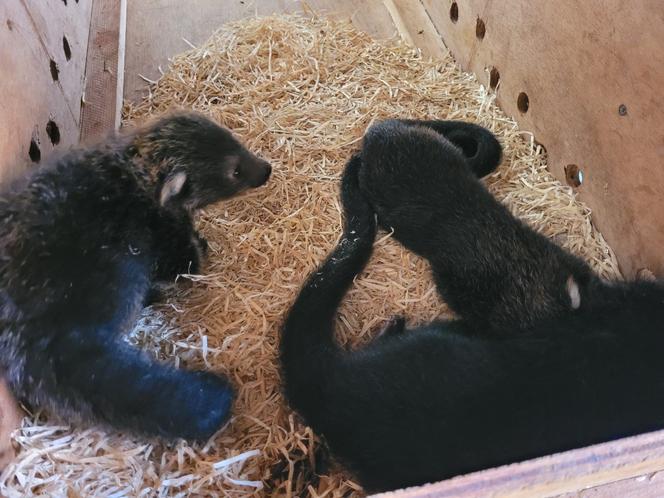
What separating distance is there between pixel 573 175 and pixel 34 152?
260cm

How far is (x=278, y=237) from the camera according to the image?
10.1ft

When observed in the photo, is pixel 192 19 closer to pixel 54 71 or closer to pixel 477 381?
pixel 54 71

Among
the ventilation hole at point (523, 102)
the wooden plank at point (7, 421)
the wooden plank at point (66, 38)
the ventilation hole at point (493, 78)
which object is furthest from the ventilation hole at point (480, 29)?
the wooden plank at point (7, 421)

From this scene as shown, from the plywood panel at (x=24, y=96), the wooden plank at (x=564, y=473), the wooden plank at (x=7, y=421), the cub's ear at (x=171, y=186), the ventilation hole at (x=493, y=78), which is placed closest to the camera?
the wooden plank at (x=564, y=473)

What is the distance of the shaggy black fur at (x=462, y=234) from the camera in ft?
8.58

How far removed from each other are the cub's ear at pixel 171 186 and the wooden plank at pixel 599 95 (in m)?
1.91

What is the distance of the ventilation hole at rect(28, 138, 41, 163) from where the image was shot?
2.78 meters

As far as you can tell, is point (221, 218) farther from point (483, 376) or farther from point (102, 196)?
point (483, 376)

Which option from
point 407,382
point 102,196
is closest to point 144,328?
point 102,196

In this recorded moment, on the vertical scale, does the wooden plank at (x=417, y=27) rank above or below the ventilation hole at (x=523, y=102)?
above

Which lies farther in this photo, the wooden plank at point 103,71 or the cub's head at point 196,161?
the wooden plank at point 103,71

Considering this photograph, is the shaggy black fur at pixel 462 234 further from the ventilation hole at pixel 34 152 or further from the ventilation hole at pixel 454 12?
the ventilation hole at pixel 34 152

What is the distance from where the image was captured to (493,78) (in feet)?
12.3

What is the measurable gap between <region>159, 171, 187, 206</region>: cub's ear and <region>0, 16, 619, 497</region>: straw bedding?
405 millimetres
